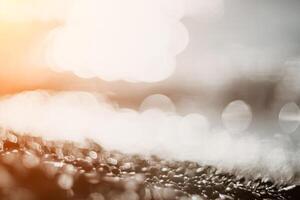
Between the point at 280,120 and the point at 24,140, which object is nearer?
the point at 24,140

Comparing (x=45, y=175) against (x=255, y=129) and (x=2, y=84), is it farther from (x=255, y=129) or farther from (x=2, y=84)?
(x=2, y=84)

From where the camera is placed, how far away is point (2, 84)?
22000 millimetres

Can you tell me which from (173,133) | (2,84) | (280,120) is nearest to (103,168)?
(173,133)

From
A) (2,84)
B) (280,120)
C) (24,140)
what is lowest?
(24,140)

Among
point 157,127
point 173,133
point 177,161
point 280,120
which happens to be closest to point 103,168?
point 177,161

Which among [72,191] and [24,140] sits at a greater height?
[24,140]

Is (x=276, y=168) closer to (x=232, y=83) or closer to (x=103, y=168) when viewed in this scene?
(x=103, y=168)

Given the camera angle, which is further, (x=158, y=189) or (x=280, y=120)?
(x=280, y=120)

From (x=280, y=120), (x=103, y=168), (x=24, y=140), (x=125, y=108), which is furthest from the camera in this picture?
(x=125, y=108)

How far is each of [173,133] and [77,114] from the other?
12.3 ft

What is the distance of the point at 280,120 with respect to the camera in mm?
17250

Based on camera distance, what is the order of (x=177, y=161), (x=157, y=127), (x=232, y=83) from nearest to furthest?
(x=177, y=161)
(x=157, y=127)
(x=232, y=83)

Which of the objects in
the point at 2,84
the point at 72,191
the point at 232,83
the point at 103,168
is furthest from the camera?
the point at 232,83

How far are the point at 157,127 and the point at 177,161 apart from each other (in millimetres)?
6155
